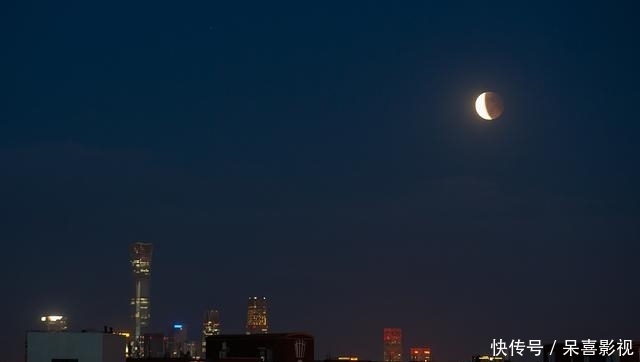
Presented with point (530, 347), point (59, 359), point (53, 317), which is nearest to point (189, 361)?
point (59, 359)

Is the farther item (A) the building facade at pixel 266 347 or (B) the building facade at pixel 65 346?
(A) the building facade at pixel 266 347

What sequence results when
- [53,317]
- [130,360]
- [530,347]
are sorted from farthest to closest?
[53,317], [130,360], [530,347]

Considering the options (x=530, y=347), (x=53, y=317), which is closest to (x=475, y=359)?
(x=53, y=317)

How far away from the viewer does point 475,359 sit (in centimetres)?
16738

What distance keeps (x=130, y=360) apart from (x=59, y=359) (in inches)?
812

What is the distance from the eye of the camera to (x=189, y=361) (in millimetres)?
105500

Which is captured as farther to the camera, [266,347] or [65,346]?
[266,347]

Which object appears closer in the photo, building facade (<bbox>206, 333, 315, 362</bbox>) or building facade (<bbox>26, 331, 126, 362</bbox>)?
building facade (<bbox>26, 331, 126, 362</bbox>)

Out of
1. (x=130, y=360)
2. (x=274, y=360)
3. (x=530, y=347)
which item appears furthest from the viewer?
(x=274, y=360)

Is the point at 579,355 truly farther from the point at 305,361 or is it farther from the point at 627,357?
the point at 305,361

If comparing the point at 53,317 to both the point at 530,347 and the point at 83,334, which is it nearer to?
the point at 83,334

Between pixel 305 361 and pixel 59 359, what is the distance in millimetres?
37106

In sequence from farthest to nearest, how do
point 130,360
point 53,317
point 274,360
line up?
point 53,317, point 274,360, point 130,360

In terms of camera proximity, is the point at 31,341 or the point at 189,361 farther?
the point at 189,361
